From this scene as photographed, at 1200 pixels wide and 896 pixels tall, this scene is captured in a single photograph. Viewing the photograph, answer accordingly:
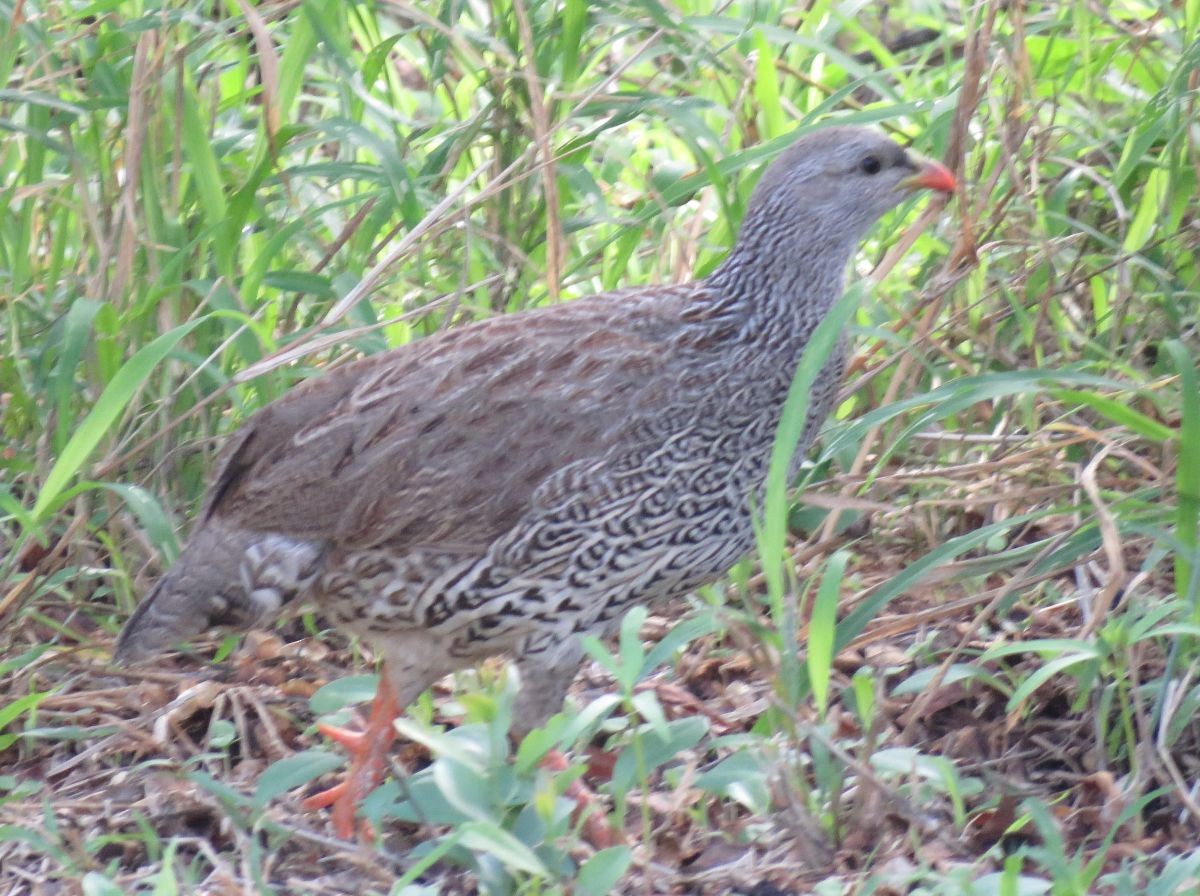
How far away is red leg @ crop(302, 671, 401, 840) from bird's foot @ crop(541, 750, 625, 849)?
38cm

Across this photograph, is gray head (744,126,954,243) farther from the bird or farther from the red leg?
the red leg

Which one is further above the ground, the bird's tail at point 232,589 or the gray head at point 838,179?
the gray head at point 838,179

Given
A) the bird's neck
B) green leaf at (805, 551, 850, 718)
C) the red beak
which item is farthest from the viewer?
the red beak

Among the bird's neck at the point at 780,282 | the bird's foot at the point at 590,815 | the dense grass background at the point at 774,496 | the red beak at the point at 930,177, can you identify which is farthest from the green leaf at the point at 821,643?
the red beak at the point at 930,177

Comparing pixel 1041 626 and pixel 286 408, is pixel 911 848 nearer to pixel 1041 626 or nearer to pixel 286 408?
pixel 1041 626

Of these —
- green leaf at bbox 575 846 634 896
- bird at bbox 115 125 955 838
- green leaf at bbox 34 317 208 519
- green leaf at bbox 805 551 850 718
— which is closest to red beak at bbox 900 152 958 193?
bird at bbox 115 125 955 838

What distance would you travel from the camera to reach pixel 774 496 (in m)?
3.22

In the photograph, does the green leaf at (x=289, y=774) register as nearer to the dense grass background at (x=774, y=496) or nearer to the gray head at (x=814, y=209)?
the dense grass background at (x=774, y=496)

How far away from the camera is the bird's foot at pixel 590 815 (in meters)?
3.31

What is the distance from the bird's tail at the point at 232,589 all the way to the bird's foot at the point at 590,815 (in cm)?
64

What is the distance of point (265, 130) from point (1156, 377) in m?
2.18

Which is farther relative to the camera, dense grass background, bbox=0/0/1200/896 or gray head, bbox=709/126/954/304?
gray head, bbox=709/126/954/304

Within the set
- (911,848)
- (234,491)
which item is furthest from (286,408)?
(911,848)

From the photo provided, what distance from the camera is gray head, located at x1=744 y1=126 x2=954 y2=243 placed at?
3994 mm
